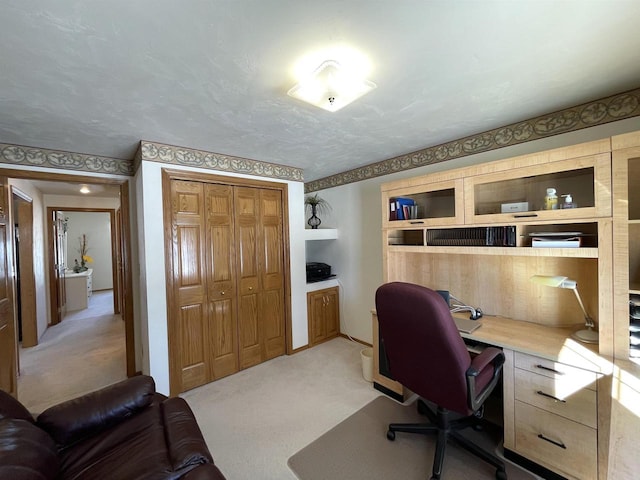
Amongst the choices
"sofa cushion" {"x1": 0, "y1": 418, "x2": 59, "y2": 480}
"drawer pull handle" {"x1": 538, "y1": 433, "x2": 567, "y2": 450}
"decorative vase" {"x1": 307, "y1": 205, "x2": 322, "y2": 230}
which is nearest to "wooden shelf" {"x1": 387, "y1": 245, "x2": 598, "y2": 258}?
"drawer pull handle" {"x1": 538, "y1": 433, "x2": 567, "y2": 450}

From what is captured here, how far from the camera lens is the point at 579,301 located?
1.71 meters

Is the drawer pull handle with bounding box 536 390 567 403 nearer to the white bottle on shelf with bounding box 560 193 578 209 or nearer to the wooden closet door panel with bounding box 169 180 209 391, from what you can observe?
the white bottle on shelf with bounding box 560 193 578 209

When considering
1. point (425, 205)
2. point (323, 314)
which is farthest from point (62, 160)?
point (425, 205)

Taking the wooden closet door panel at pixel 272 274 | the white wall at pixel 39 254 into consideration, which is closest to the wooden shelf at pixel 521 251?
the wooden closet door panel at pixel 272 274

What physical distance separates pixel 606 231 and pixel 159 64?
2526mm

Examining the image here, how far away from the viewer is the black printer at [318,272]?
3688mm

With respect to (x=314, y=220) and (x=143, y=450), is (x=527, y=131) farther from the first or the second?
(x=143, y=450)

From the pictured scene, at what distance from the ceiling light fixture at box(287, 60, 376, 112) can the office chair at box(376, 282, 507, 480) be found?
1151 millimetres

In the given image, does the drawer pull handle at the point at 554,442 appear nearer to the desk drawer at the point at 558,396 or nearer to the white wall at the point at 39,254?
the desk drawer at the point at 558,396

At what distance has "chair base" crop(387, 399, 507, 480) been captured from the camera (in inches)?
61.5

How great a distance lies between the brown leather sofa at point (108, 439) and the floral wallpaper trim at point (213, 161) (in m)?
1.85

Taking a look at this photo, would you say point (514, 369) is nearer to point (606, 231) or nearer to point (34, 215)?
point (606, 231)

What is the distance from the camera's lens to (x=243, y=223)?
302cm

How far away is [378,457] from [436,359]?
85 cm
